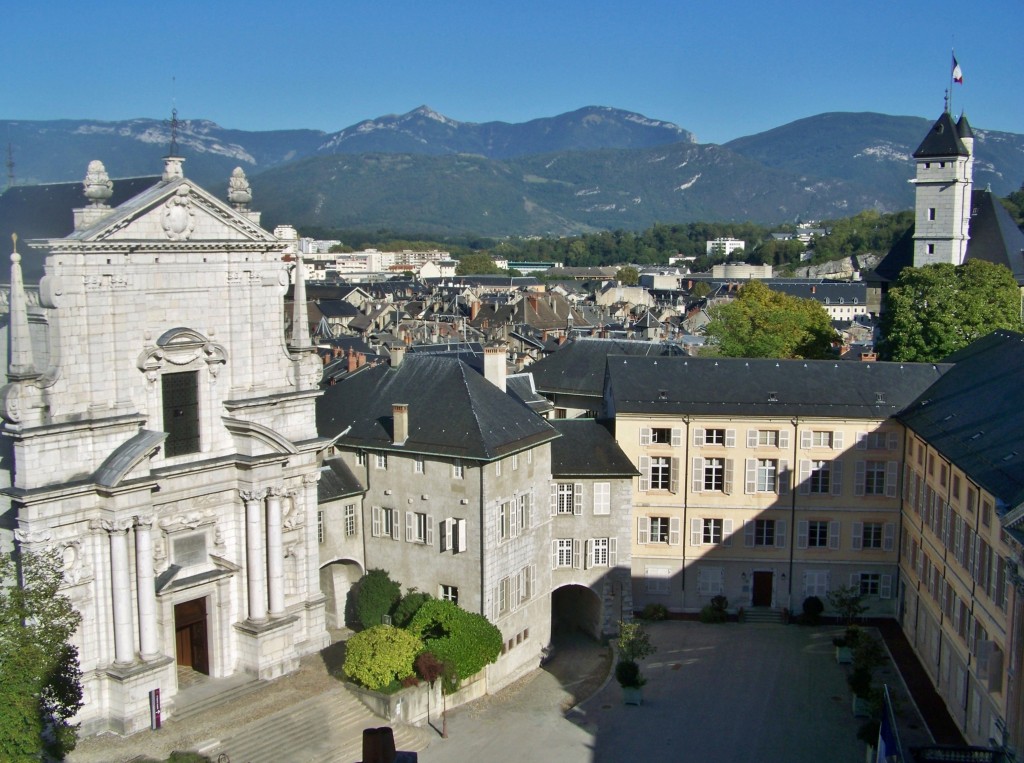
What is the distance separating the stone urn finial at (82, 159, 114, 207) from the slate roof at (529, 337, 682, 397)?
32.1 meters

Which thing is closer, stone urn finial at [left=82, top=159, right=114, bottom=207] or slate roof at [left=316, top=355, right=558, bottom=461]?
stone urn finial at [left=82, top=159, right=114, bottom=207]

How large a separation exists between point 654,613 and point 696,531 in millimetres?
4264

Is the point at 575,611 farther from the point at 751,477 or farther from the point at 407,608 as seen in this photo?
the point at 407,608

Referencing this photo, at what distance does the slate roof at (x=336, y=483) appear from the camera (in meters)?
41.8

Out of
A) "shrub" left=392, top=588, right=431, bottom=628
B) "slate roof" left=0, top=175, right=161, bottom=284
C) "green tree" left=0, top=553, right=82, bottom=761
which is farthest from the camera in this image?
"shrub" left=392, top=588, right=431, bottom=628

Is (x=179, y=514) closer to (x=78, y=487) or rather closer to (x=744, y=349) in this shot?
(x=78, y=487)

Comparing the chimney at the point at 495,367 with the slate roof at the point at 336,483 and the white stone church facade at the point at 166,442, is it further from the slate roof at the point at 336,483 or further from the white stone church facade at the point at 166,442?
the white stone church facade at the point at 166,442

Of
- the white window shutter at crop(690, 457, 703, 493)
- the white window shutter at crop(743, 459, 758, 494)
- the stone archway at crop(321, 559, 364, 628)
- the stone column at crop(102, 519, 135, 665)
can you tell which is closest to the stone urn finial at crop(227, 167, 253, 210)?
the stone column at crop(102, 519, 135, 665)

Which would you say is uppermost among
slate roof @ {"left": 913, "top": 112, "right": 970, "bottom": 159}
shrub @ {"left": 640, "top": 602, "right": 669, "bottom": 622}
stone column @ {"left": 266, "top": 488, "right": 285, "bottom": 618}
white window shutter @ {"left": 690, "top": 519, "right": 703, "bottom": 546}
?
slate roof @ {"left": 913, "top": 112, "right": 970, "bottom": 159}

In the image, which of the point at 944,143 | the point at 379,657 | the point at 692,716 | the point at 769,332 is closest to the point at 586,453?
the point at 692,716

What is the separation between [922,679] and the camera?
40.8 metres

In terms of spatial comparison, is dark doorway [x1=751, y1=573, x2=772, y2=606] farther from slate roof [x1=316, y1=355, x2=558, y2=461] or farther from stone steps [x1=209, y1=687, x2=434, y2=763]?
stone steps [x1=209, y1=687, x2=434, y2=763]

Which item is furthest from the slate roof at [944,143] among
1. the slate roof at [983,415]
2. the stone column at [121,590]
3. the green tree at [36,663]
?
the green tree at [36,663]

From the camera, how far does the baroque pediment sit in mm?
31875
